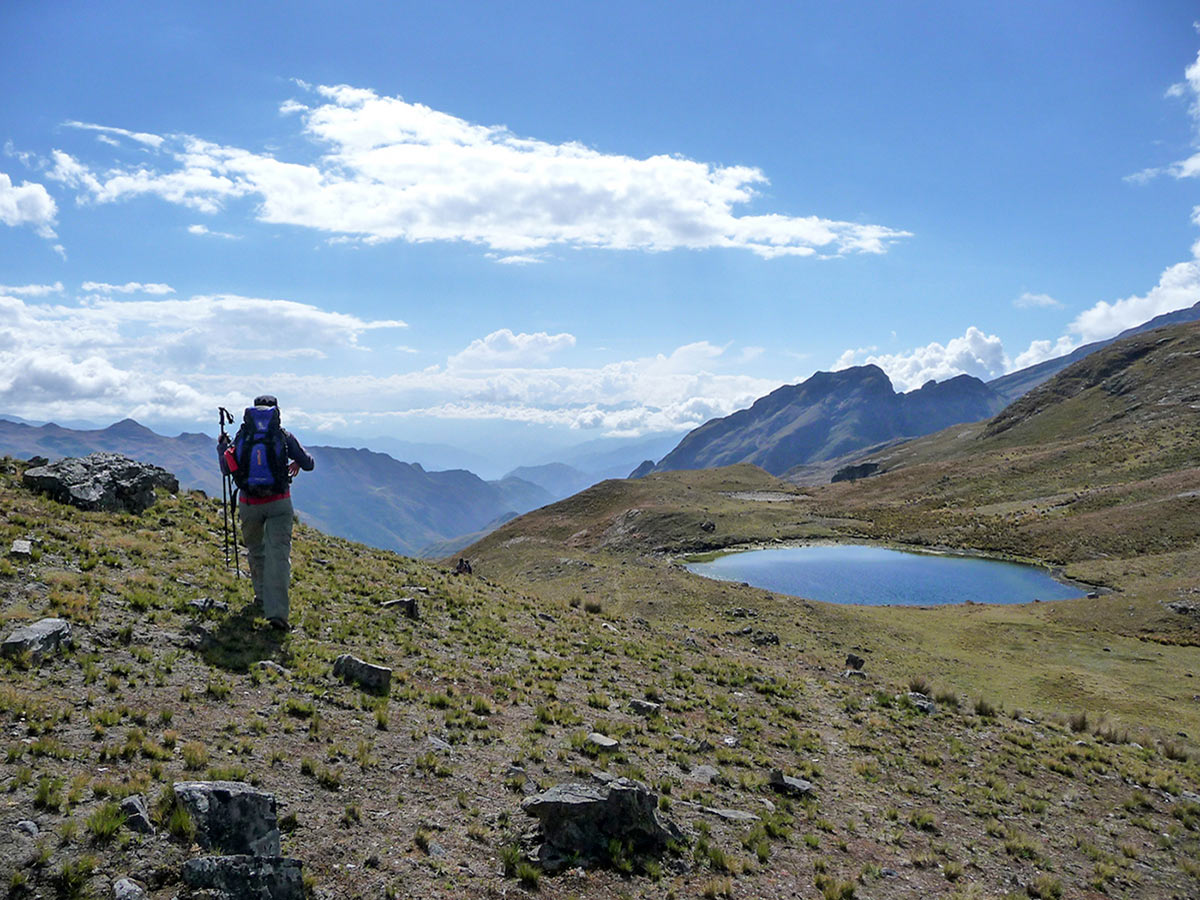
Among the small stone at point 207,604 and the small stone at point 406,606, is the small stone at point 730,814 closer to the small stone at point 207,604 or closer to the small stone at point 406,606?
the small stone at point 406,606

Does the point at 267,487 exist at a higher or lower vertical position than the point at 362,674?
higher

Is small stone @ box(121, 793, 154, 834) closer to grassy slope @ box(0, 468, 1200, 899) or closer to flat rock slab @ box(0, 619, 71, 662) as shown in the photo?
grassy slope @ box(0, 468, 1200, 899)

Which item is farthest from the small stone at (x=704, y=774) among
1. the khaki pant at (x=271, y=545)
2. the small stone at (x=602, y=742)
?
the khaki pant at (x=271, y=545)

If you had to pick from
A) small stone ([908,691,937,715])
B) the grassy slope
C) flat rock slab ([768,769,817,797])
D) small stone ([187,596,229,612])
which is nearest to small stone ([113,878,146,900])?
the grassy slope

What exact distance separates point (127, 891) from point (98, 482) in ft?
67.3

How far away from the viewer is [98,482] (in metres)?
22.2

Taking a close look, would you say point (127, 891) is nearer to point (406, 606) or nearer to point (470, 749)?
point (470, 749)

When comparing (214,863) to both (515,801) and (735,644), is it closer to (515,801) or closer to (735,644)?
(515,801)

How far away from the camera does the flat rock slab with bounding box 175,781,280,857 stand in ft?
25.6

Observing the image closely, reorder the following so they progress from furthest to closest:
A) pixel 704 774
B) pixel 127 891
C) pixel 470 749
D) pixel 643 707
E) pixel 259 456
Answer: pixel 643 707
pixel 259 456
pixel 704 774
pixel 470 749
pixel 127 891

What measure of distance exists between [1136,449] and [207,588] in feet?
471

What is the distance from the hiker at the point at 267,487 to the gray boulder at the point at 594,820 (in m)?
8.83

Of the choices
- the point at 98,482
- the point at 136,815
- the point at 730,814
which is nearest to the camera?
the point at 136,815

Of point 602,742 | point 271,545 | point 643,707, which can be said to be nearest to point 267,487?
point 271,545
